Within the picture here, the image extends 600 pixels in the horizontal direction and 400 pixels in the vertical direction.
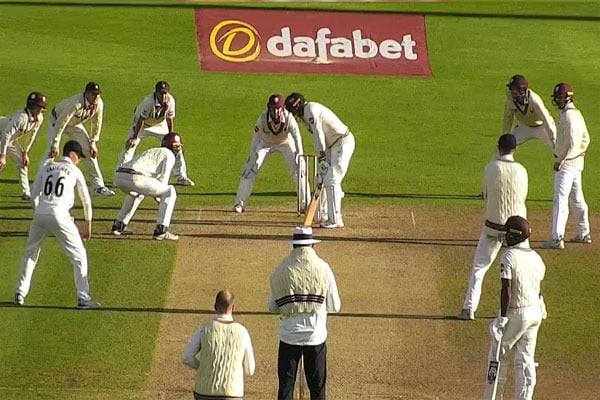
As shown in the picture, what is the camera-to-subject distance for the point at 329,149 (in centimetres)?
2205

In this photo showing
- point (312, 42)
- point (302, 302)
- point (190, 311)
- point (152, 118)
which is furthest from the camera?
point (312, 42)

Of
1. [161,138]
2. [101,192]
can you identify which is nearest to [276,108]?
[161,138]

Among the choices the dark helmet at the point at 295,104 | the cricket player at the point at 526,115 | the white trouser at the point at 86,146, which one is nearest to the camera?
the dark helmet at the point at 295,104

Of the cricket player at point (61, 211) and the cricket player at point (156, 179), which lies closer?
the cricket player at point (61, 211)

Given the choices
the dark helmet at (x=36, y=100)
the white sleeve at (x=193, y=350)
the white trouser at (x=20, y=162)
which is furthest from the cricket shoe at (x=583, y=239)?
the white sleeve at (x=193, y=350)

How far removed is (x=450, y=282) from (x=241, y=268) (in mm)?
2837

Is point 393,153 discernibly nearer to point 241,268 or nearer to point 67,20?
point 241,268

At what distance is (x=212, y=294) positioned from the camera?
741 inches

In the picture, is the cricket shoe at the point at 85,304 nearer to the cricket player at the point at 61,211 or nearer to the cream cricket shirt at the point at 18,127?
the cricket player at the point at 61,211

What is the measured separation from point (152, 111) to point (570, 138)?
6891 mm

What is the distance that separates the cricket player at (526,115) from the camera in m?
22.0

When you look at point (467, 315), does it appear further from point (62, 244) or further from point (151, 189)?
point (151, 189)

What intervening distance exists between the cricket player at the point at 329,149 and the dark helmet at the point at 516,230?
7114mm

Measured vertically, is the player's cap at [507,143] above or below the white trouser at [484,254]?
above
